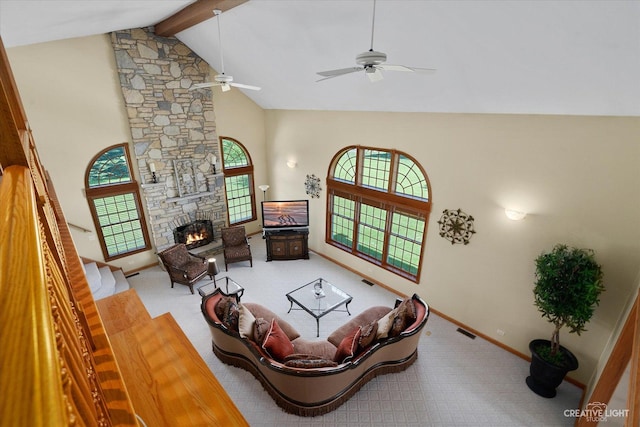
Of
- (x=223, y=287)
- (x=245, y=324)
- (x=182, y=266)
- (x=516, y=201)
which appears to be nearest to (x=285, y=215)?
(x=223, y=287)

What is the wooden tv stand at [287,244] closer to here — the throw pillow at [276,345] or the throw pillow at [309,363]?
the throw pillow at [276,345]

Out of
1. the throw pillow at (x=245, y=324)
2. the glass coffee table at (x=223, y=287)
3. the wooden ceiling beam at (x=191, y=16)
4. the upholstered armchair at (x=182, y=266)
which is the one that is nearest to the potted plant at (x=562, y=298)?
the throw pillow at (x=245, y=324)

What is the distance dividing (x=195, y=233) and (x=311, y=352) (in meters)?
4.75

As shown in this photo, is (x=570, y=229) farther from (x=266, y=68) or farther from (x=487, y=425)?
(x=266, y=68)

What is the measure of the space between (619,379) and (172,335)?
4.64 meters

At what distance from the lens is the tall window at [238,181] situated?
8.39 meters

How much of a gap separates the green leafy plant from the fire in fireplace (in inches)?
269

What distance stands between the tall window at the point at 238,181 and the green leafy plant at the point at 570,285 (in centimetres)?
688

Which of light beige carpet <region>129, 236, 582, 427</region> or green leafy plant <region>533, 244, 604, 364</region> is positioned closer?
green leafy plant <region>533, 244, 604, 364</region>

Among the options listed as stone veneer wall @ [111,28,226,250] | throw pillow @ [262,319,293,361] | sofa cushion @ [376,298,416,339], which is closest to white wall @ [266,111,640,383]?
sofa cushion @ [376,298,416,339]

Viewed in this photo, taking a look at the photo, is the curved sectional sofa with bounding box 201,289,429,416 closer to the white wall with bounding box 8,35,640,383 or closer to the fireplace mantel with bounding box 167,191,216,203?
the white wall with bounding box 8,35,640,383

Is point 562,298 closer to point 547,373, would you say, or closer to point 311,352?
point 547,373

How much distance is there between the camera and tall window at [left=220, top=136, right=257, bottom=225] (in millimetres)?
8391

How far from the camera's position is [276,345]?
4168 mm
